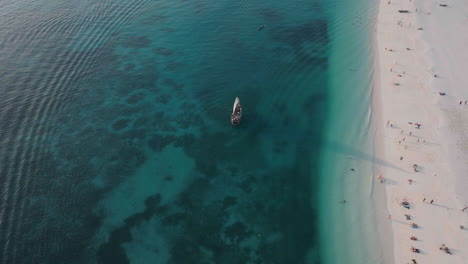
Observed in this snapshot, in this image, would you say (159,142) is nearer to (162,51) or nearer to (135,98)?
(135,98)

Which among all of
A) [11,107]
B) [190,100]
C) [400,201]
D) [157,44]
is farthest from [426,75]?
[11,107]

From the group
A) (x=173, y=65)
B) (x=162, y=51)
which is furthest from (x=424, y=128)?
(x=162, y=51)

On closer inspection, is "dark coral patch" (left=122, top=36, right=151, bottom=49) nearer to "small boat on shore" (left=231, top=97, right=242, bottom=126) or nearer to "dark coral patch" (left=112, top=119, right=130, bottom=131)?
"dark coral patch" (left=112, top=119, right=130, bottom=131)

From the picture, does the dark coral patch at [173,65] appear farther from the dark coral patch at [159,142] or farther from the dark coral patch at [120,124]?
the dark coral patch at [159,142]

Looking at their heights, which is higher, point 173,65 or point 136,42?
point 136,42

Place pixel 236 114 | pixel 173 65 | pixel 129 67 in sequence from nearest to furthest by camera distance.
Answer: pixel 236 114, pixel 129 67, pixel 173 65

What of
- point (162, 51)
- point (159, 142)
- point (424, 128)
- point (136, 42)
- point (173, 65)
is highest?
point (136, 42)

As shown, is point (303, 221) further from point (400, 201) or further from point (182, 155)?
point (182, 155)
